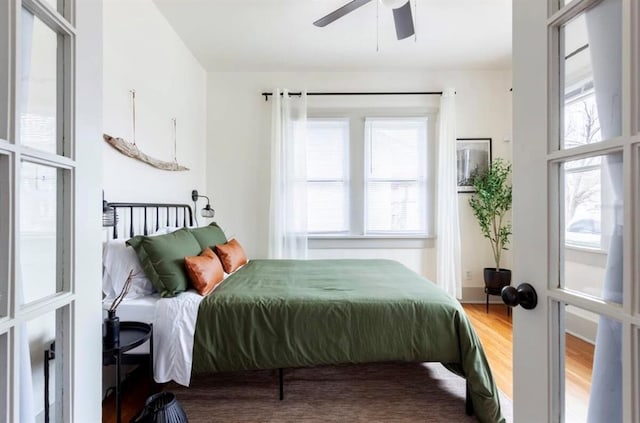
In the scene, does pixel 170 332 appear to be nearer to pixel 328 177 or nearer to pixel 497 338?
pixel 328 177

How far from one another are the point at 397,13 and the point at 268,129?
6.69 ft

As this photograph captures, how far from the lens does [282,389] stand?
1854 mm

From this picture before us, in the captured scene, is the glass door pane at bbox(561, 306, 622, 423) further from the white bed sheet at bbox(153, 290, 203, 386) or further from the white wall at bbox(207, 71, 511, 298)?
the white wall at bbox(207, 71, 511, 298)

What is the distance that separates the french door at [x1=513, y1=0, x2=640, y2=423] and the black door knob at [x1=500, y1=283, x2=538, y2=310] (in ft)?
0.05

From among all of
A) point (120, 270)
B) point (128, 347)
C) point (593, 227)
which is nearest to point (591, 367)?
point (593, 227)

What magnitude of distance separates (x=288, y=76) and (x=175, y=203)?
2.09 metres

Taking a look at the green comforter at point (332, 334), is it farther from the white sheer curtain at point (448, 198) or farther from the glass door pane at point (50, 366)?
the white sheer curtain at point (448, 198)

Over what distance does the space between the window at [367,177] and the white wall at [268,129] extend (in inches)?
10.9

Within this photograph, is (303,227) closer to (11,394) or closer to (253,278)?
(253,278)

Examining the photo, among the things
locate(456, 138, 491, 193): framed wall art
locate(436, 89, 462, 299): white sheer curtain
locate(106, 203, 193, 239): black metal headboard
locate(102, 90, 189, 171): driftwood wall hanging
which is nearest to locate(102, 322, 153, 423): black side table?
locate(106, 203, 193, 239): black metal headboard

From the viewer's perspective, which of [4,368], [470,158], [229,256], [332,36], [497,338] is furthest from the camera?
[470,158]

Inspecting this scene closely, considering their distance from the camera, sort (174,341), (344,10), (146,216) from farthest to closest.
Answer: (146,216)
(344,10)
(174,341)

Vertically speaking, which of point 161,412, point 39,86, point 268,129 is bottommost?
point 161,412

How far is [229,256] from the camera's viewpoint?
2531 mm
